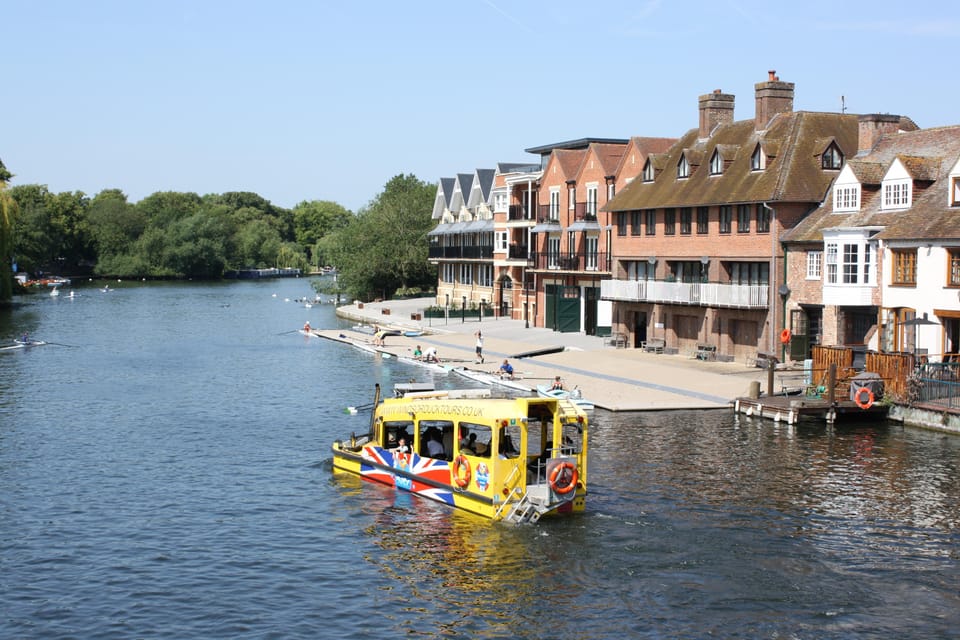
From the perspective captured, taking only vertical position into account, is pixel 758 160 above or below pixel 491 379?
above

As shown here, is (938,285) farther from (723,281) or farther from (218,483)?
(218,483)

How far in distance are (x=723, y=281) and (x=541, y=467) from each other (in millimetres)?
30181

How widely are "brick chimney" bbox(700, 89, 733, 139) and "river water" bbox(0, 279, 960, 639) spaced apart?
24.7 metres

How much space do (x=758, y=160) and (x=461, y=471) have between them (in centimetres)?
3180

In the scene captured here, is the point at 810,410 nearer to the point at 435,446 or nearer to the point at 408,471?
the point at 435,446

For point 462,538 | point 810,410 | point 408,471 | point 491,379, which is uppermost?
point 491,379

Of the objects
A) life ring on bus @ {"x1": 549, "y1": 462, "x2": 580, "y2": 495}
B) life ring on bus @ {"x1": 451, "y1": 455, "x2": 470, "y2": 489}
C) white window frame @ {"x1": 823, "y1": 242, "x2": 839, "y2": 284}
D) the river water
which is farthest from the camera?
white window frame @ {"x1": 823, "y1": 242, "x2": 839, "y2": 284}

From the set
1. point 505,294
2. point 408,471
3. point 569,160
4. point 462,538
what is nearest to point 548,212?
point 569,160

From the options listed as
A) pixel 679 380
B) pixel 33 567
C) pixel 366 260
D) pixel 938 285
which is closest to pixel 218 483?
pixel 33 567

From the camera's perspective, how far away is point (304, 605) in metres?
22.7

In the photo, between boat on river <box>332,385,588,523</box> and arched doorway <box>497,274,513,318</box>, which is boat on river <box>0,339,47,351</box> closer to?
arched doorway <box>497,274,513,318</box>

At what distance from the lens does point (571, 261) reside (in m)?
72.9

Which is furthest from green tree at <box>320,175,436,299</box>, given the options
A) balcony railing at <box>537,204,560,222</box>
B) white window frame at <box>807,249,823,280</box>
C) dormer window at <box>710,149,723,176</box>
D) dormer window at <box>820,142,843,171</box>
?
white window frame at <box>807,249,823,280</box>

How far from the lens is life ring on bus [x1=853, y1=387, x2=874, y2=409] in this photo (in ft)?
136
